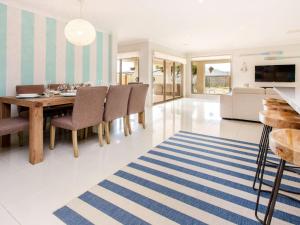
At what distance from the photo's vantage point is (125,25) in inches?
203

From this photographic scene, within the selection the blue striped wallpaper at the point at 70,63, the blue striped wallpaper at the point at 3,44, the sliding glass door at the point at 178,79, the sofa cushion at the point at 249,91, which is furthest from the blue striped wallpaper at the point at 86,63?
the sliding glass door at the point at 178,79

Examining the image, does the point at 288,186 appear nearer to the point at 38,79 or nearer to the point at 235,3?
the point at 235,3

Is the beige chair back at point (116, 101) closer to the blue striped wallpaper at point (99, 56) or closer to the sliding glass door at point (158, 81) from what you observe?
the blue striped wallpaper at point (99, 56)

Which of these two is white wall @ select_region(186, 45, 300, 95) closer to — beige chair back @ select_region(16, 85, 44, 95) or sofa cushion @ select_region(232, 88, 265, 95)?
sofa cushion @ select_region(232, 88, 265, 95)

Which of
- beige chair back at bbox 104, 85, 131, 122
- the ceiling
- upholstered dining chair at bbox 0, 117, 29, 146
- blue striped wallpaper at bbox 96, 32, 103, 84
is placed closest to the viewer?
upholstered dining chair at bbox 0, 117, 29, 146

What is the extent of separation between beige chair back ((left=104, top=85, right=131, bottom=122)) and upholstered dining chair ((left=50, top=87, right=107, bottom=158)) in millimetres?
157

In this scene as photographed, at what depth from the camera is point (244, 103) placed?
4574 mm

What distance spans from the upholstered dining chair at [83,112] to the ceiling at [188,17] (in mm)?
2048

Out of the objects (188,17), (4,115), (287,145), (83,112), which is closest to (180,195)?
(287,145)

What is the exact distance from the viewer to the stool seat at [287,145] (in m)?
0.78

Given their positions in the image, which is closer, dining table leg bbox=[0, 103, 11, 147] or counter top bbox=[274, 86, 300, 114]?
counter top bbox=[274, 86, 300, 114]

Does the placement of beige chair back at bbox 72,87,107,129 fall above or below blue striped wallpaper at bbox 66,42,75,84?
below

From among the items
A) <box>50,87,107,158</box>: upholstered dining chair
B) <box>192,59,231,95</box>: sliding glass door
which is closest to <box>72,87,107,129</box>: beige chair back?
<box>50,87,107,158</box>: upholstered dining chair

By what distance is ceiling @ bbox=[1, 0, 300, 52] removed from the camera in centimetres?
372
